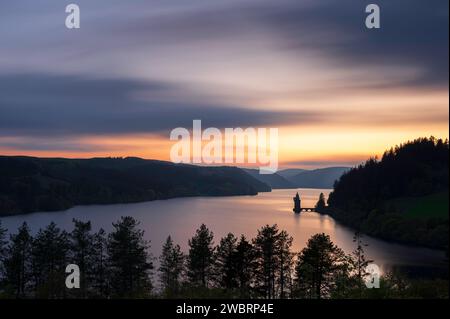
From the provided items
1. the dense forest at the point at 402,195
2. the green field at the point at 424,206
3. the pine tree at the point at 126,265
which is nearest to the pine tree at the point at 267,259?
the pine tree at the point at 126,265

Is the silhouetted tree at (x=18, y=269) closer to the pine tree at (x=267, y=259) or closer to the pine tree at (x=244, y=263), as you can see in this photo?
the pine tree at (x=244, y=263)

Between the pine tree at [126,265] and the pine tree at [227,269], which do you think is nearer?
→ the pine tree at [227,269]

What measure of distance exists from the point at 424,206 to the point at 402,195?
14437mm

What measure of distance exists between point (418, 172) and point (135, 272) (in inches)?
4485

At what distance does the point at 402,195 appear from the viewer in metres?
137

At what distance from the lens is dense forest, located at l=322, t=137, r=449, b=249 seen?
107250 millimetres

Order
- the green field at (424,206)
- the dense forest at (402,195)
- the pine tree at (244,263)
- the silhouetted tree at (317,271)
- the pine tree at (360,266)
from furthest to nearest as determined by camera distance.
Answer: the green field at (424,206) < the dense forest at (402,195) < the pine tree at (244,263) < the silhouetted tree at (317,271) < the pine tree at (360,266)

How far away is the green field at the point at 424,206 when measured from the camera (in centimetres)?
11361

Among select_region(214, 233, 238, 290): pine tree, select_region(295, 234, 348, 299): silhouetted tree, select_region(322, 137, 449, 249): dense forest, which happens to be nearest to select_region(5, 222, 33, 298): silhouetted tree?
select_region(214, 233, 238, 290): pine tree

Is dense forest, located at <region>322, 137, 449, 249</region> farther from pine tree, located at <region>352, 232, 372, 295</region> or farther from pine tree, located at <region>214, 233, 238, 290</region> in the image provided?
pine tree, located at <region>214, 233, 238, 290</region>

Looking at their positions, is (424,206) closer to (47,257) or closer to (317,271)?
(317,271)

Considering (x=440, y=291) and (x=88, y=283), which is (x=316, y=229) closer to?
(x=88, y=283)
